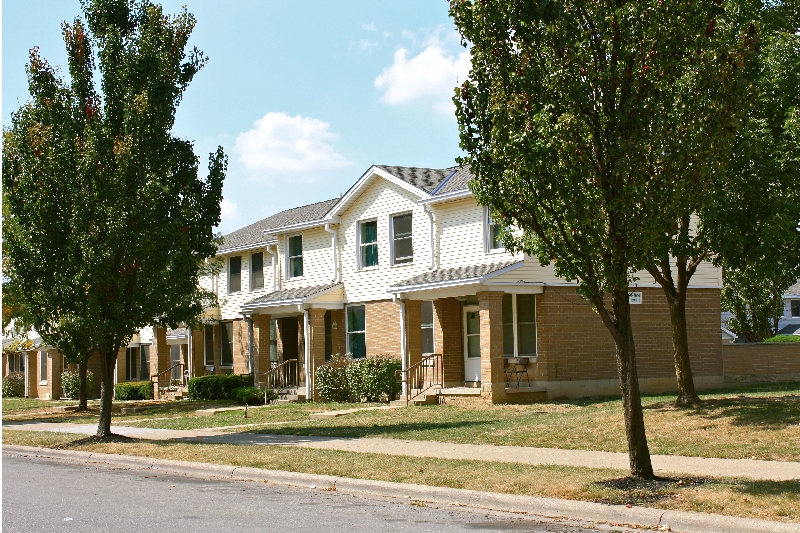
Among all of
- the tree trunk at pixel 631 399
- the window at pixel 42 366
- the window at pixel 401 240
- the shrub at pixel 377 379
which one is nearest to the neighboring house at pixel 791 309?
the window at pixel 401 240

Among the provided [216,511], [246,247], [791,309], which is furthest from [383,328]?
[791,309]

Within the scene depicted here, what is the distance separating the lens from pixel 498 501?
1082 cm

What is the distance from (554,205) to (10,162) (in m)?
13.7

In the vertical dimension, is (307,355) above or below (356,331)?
below

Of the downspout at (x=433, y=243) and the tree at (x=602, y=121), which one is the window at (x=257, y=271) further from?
the tree at (x=602, y=121)

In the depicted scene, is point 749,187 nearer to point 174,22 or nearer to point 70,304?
point 174,22

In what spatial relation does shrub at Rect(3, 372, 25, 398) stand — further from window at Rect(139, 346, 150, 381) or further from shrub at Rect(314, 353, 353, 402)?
shrub at Rect(314, 353, 353, 402)

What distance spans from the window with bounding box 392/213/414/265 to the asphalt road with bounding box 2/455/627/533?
15805mm

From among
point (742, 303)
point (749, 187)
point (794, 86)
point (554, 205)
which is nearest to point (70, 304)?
point (554, 205)

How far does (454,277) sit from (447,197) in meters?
2.74

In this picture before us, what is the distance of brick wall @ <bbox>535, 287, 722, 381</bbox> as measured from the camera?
24.8 m

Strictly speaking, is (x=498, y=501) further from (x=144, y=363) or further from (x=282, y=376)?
(x=144, y=363)

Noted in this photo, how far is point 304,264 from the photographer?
3319 cm

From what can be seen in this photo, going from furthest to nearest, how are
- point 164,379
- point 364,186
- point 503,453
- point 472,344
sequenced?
point 164,379 < point 364,186 < point 472,344 < point 503,453
